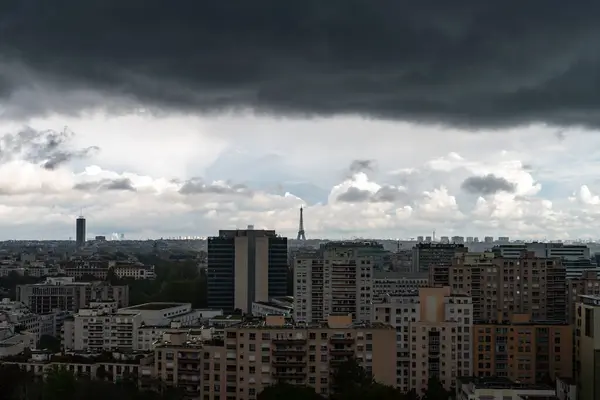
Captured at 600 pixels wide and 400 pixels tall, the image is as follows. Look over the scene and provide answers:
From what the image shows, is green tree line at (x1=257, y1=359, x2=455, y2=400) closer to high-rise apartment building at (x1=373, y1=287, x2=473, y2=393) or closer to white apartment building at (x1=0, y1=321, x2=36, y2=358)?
high-rise apartment building at (x1=373, y1=287, x2=473, y2=393)

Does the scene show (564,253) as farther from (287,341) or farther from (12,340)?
(287,341)

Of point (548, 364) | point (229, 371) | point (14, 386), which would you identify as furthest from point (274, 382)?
point (548, 364)

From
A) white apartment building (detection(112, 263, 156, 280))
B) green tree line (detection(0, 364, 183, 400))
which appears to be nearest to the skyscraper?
white apartment building (detection(112, 263, 156, 280))

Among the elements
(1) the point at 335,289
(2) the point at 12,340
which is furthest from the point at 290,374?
(1) the point at 335,289

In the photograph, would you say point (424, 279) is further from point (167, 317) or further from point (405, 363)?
point (405, 363)

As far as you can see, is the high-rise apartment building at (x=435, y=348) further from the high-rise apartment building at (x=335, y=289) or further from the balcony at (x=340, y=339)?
the high-rise apartment building at (x=335, y=289)

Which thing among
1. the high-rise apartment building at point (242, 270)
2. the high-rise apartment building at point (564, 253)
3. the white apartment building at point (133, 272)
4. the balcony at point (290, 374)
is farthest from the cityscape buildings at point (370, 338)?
the white apartment building at point (133, 272)

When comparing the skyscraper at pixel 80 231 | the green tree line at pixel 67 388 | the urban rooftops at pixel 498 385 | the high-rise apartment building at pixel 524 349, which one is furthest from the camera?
the skyscraper at pixel 80 231
